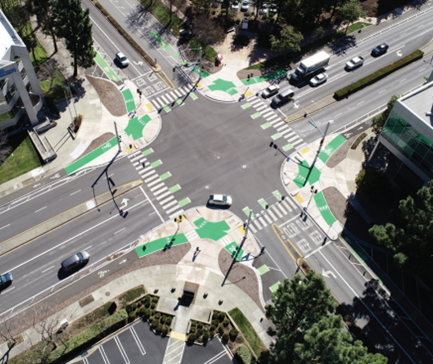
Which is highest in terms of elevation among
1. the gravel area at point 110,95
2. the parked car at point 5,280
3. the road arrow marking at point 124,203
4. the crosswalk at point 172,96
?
the gravel area at point 110,95

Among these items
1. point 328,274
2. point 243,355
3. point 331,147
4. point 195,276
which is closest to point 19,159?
point 195,276

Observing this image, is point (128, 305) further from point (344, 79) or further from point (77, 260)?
point (344, 79)

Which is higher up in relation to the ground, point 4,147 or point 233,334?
point 4,147

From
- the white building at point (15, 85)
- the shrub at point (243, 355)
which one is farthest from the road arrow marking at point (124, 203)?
the shrub at point (243, 355)

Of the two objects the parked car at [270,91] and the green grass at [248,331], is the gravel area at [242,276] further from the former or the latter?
the parked car at [270,91]

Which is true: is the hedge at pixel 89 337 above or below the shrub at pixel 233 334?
above

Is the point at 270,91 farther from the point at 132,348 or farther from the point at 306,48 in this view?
the point at 132,348
